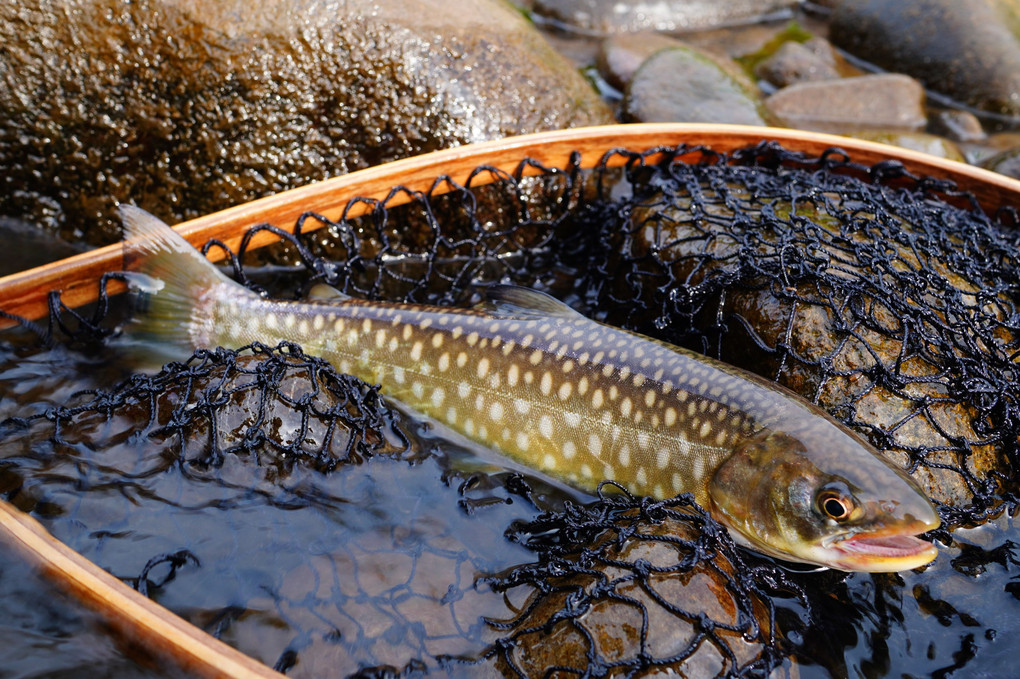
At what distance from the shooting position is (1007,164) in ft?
23.7

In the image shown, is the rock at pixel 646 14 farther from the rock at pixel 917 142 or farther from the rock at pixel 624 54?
the rock at pixel 917 142

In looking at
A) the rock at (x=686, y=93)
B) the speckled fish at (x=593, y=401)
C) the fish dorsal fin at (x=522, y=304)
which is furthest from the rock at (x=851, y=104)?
the speckled fish at (x=593, y=401)

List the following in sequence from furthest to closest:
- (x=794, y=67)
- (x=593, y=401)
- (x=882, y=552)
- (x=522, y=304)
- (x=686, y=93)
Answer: (x=794, y=67)
(x=686, y=93)
(x=522, y=304)
(x=593, y=401)
(x=882, y=552)

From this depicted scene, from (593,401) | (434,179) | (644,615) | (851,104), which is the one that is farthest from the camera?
(851,104)

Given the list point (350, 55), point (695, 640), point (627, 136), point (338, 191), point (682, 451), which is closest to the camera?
point (695, 640)

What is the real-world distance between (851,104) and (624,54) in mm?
3056

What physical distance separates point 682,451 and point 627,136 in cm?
274

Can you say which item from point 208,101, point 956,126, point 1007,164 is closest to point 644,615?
point 208,101

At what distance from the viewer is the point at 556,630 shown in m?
2.59

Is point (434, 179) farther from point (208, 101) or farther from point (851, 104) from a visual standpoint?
point (851, 104)

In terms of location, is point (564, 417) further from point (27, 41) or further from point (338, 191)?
point (27, 41)

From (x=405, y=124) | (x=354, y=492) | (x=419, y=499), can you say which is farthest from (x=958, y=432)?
(x=405, y=124)

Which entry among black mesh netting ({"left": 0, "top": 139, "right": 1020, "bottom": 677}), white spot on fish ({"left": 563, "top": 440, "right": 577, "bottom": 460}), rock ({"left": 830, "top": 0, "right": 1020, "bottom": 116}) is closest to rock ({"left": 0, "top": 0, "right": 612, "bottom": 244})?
black mesh netting ({"left": 0, "top": 139, "right": 1020, "bottom": 677})

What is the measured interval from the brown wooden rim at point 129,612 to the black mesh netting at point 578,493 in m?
0.48
